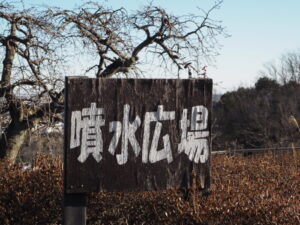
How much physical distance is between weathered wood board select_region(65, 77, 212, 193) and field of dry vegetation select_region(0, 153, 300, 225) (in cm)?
28

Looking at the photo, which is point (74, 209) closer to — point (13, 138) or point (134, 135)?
point (134, 135)

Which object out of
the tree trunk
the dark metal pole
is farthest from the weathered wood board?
the tree trunk

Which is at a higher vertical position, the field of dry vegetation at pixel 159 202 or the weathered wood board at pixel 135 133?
the weathered wood board at pixel 135 133

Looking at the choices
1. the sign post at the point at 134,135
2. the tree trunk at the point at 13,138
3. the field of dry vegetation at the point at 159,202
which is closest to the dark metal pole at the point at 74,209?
the sign post at the point at 134,135

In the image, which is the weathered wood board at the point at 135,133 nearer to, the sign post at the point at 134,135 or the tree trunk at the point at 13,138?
the sign post at the point at 134,135

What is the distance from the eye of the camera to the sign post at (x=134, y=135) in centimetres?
386

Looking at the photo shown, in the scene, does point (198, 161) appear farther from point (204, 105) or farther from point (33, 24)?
A: point (33, 24)

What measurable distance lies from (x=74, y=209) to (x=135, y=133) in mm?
743

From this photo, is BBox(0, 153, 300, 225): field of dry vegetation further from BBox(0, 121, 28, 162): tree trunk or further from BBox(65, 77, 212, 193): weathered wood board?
BBox(0, 121, 28, 162): tree trunk

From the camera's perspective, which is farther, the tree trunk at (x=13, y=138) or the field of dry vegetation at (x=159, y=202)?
the tree trunk at (x=13, y=138)

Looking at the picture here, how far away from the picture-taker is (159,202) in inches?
177

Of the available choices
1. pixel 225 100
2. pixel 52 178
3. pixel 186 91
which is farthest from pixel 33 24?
pixel 225 100

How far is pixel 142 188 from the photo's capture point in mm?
4020

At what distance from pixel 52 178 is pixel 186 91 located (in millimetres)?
Result: 1969
